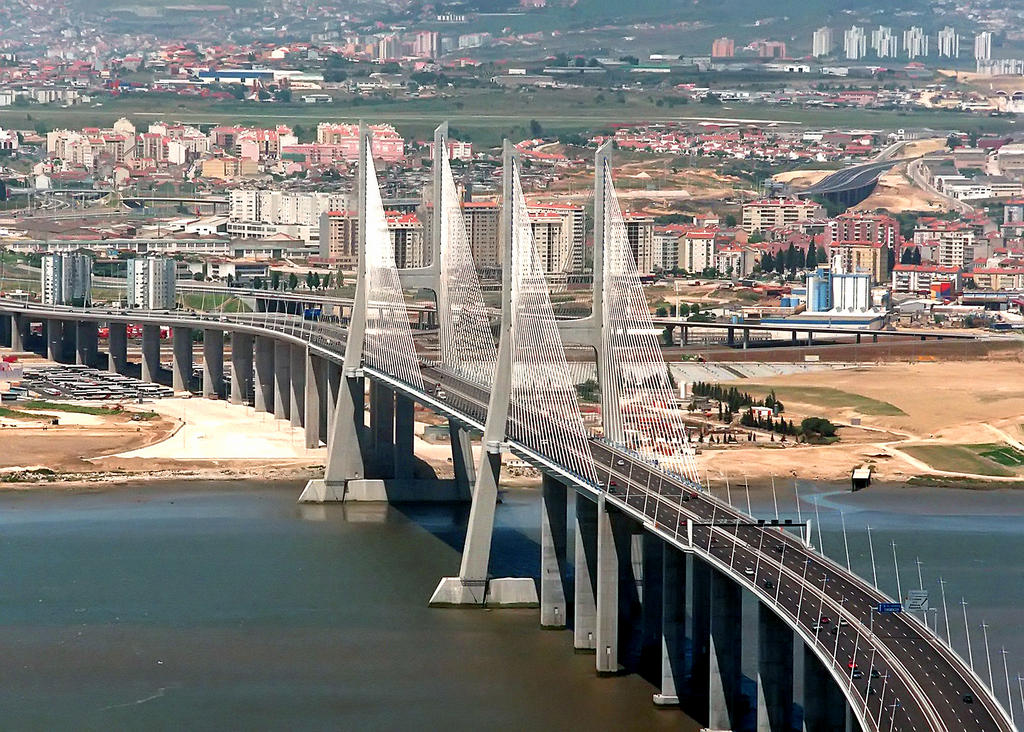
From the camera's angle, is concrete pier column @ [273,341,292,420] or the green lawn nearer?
the green lawn

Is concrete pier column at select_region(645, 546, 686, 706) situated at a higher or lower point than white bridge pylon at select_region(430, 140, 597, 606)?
lower

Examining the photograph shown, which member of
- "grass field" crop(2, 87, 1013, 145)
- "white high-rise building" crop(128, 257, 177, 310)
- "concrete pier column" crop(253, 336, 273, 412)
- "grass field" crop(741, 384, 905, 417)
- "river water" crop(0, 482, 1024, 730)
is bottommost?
"river water" crop(0, 482, 1024, 730)

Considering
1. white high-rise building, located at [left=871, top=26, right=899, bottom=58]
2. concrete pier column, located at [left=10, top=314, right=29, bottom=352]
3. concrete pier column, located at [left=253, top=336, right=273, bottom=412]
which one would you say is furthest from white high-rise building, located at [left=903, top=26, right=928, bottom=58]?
concrete pier column, located at [left=253, top=336, right=273, bottom=412]

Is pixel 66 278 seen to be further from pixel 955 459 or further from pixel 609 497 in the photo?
pixel 609 497

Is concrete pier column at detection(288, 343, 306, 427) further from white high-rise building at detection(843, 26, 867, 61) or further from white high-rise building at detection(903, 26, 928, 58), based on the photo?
white high-rise building at detection(903, 26, 928, 58)

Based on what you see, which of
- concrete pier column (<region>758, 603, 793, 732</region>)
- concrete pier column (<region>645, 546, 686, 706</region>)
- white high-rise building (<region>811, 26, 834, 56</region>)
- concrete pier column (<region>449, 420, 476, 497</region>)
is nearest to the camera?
concrete pier column (<region>758, 603, 793, 732</region>)

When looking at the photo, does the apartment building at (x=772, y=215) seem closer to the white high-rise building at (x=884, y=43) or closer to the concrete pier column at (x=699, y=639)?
the concrete pier column at (x=699, y=639)

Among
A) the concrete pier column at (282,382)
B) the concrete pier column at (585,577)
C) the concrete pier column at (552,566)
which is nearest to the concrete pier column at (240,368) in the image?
the concrete pier column at (282,382)

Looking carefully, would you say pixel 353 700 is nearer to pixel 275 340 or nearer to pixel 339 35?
pixel 275 340
